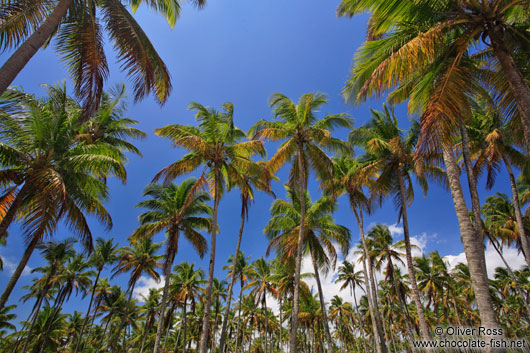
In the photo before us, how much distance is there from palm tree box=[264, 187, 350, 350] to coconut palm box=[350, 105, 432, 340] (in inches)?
152

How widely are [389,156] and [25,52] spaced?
649 inches

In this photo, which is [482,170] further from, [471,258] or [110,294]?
[110,294]

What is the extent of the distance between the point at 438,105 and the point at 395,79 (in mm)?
1287

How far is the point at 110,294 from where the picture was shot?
34.0 meters

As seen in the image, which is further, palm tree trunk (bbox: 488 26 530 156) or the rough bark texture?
the rough bark texture

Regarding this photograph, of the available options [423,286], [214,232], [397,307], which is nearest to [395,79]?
[214,232]

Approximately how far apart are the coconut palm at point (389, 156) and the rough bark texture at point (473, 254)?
27.4 ft

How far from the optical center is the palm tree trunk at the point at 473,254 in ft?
17.9

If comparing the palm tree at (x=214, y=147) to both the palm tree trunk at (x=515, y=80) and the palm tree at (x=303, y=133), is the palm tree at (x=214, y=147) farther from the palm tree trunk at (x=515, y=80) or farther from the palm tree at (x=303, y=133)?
the palm tree trunk at (x=515, y=80)

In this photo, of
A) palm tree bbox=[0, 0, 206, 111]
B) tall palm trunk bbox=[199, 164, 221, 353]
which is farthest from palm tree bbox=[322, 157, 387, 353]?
palm tree bbox=[0, 0, 206, 111]

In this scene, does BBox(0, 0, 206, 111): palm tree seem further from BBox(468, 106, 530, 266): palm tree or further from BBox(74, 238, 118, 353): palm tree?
BBox(74, 238, 118, 353): palm tree

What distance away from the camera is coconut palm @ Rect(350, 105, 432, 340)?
51.1ft

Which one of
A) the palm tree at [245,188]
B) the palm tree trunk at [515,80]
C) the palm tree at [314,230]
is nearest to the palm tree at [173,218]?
the palm tree at [245,188]

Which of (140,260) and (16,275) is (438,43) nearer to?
(16,275)
